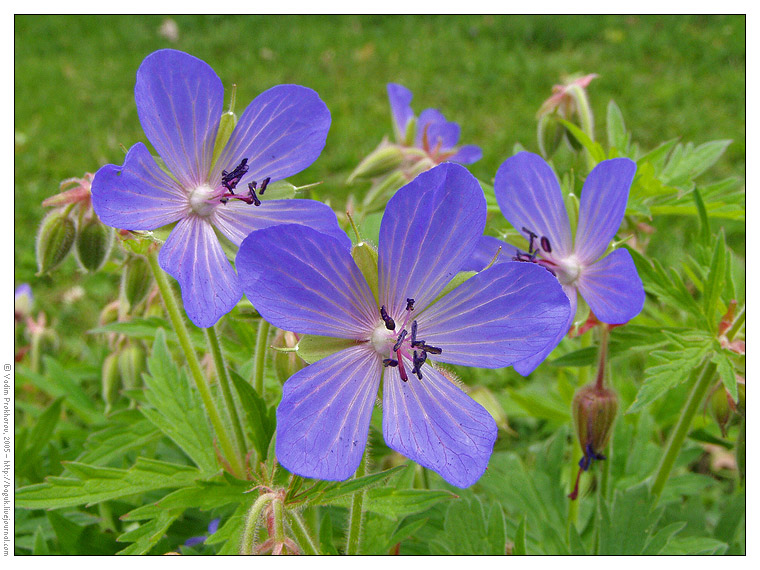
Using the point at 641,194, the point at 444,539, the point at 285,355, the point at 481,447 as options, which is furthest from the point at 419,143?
the point at 481,447

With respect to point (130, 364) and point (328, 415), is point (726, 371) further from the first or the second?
point (130, 364)

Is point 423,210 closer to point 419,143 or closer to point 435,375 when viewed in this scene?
point 435,375

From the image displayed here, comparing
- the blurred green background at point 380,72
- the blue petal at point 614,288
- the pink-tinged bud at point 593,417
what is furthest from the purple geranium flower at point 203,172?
the blurred green background at point 380,72

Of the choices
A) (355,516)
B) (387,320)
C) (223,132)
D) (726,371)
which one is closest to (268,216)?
(223,132)

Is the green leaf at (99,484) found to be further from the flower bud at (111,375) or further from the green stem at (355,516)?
the flower bud at (111,375)

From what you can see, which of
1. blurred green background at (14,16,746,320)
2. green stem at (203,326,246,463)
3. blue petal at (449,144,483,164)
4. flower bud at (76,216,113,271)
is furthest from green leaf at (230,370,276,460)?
blurred green background at (14,16,746,320)
